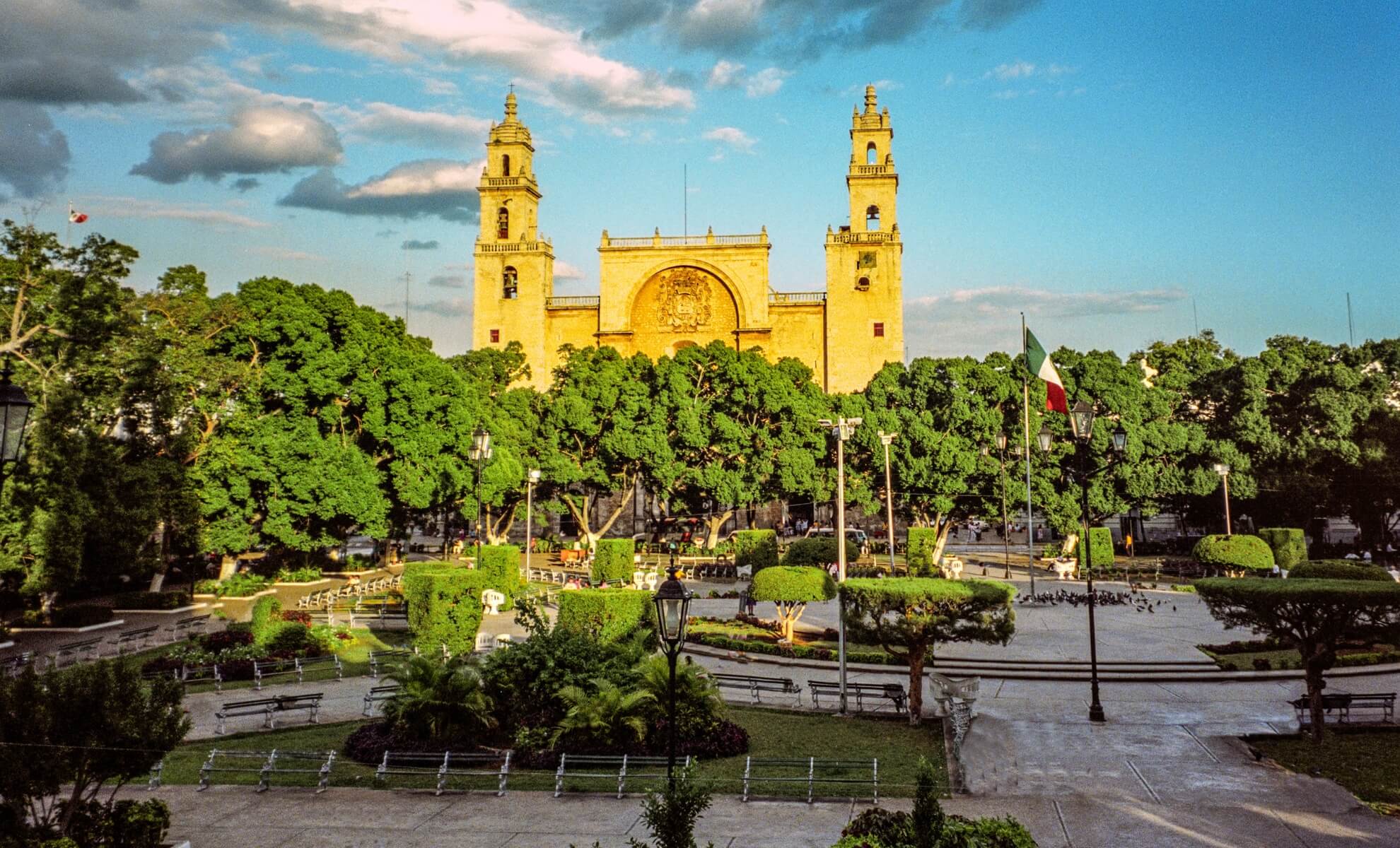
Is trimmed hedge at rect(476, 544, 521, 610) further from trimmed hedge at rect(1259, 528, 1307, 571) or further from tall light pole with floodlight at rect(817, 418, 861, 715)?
trimmed hedge at rect(1259, 528, 1307, 571)

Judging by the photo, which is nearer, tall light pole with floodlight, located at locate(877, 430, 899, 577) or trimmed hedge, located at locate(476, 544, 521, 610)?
trimmed hedge, located at locate(476, 544, 521, 610)

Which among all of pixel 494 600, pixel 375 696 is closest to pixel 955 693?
pixel 375 696

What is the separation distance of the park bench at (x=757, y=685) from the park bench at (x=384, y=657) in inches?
269

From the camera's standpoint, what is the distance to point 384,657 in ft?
75.4

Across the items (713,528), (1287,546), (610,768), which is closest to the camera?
(610,768)

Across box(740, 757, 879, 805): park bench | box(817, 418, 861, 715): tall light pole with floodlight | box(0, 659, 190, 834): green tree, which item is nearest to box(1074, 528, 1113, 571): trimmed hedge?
box(817, 418, 861, 715): tall light pole with floodlight

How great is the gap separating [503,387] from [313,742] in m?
38.5

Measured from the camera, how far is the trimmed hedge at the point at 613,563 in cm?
3366

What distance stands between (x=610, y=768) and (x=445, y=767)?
238 cm

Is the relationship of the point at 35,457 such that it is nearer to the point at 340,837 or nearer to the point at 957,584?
the point at 340,837

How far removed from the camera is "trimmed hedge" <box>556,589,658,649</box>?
72.6 feet

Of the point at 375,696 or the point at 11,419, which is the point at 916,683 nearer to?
the point at 375,696

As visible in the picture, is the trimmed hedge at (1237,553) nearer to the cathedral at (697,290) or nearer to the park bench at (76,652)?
the cathedral at (697,290)

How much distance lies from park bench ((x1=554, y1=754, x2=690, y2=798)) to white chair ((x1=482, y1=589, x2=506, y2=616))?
13.3 meters
